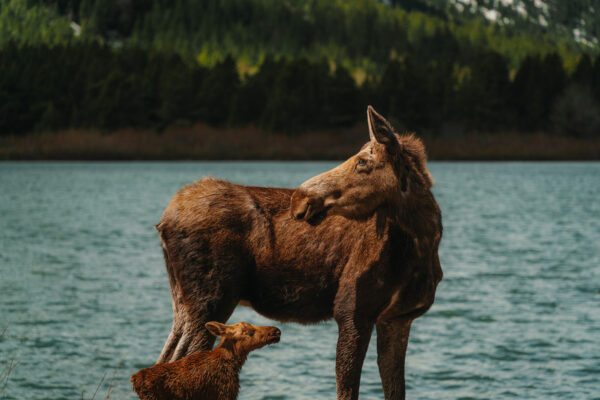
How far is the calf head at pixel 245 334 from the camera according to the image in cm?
530

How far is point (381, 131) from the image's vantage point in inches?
224

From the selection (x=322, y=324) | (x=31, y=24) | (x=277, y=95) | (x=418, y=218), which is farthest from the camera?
(x=31, y=24)

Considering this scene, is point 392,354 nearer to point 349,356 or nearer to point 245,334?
point 349,356

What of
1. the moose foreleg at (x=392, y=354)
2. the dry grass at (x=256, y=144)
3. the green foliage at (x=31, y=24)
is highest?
the green foliage at (x=31, y=24)

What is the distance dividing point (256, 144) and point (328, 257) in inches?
4543

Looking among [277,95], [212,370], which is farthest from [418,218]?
[277,95]

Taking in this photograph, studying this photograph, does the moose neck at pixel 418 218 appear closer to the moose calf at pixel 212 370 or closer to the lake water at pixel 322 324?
the moose calf at pixel 212 370

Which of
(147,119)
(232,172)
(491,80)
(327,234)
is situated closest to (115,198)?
(232,172)

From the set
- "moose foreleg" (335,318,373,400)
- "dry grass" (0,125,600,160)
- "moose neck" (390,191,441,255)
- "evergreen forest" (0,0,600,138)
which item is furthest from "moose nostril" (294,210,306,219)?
"dry grass" (0,125,600,160)

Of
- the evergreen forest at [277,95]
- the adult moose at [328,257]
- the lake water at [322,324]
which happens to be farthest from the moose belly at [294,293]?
the evergreen forest at [277,95]

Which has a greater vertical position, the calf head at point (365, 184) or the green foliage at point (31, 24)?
the green foliage at point (31, 24)

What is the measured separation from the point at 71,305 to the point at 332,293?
2351 cm

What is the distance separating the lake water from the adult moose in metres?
1.75

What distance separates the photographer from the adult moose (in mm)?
5918
